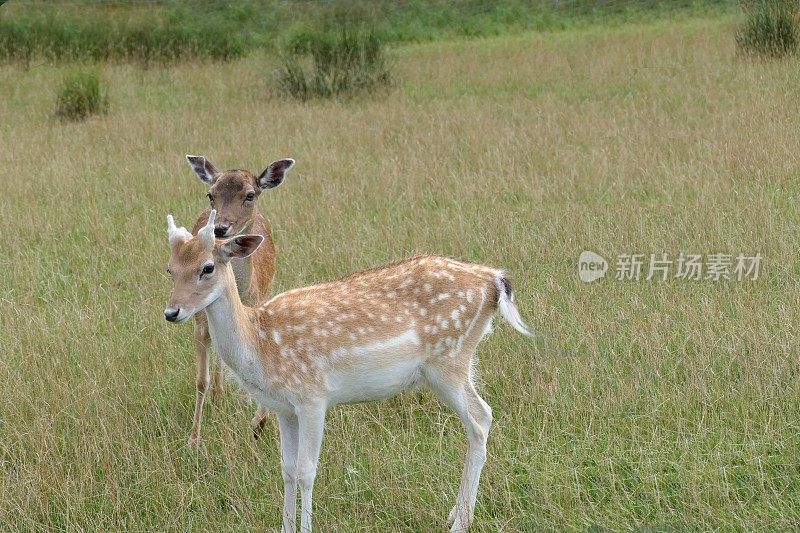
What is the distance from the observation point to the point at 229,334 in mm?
3926

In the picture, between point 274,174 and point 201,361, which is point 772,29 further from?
point 201,361

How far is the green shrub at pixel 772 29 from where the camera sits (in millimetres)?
14070

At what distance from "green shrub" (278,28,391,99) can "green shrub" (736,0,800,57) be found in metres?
5.07

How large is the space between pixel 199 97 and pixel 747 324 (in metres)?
10.7

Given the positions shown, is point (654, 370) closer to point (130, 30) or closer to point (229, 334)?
point (229, 334)

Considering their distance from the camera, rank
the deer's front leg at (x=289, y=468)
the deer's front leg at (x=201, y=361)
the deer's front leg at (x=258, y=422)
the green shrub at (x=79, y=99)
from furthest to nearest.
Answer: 1. the green shrub at (x=79, y=99)
2. the deer's front leg at (x=201, y=361)
3. the deer's front leg at (x=258, y=422)
4. the deer's front leg at (x=289, y=468)

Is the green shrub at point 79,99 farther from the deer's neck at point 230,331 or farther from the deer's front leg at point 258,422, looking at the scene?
the deer's neck at point 230,331

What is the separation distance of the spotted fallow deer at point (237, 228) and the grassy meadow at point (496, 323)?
198 millimetres

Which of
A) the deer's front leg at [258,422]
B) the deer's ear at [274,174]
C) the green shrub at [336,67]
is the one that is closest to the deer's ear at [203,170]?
the deer's ear at [274,174]

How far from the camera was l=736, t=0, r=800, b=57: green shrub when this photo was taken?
14070 mm

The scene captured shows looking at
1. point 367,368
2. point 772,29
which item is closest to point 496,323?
point 367,368
